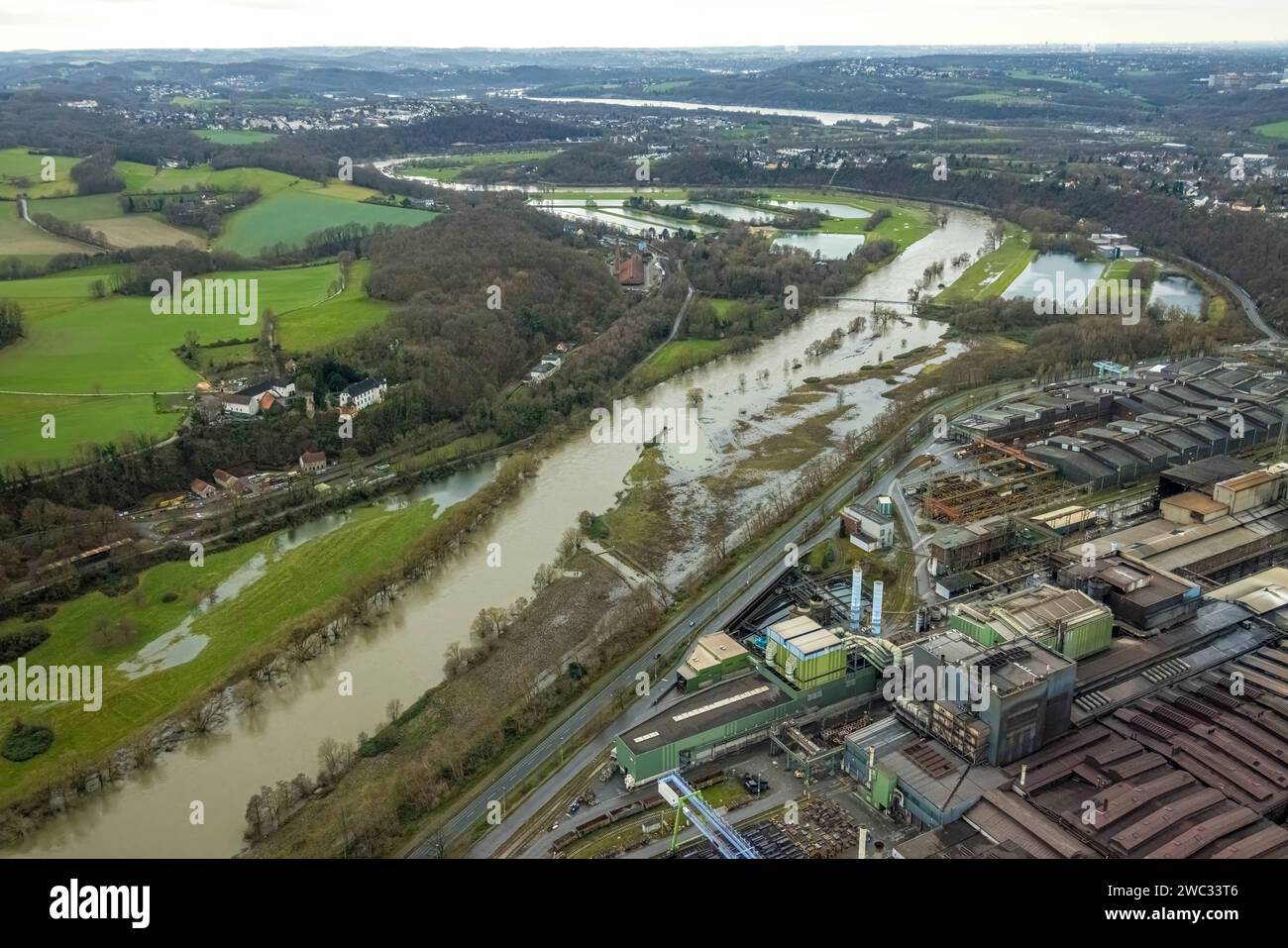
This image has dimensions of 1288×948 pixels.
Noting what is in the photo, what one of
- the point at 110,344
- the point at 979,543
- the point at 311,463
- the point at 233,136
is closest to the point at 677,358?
the point at 311,463

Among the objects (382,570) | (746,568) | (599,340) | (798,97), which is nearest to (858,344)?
(599,340)

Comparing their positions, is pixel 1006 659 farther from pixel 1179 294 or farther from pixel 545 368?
pixel 1179 294

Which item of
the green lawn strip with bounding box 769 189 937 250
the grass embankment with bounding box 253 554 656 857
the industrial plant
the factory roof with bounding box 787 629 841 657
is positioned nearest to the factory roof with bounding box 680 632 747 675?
the industrial plant

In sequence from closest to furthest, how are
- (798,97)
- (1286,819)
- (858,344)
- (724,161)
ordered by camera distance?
(1286,819) → (858,344) → (724,161) → (798,97)

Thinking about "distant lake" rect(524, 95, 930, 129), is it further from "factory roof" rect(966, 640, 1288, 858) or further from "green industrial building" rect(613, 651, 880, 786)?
"green industrial building" rect(613, 651, 880, 786)

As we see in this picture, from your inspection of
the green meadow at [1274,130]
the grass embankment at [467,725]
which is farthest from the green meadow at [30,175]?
the green meadow at [1274,130]

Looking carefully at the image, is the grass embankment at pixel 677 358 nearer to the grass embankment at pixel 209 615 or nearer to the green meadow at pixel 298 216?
the grass embankment at pixel 209 615
